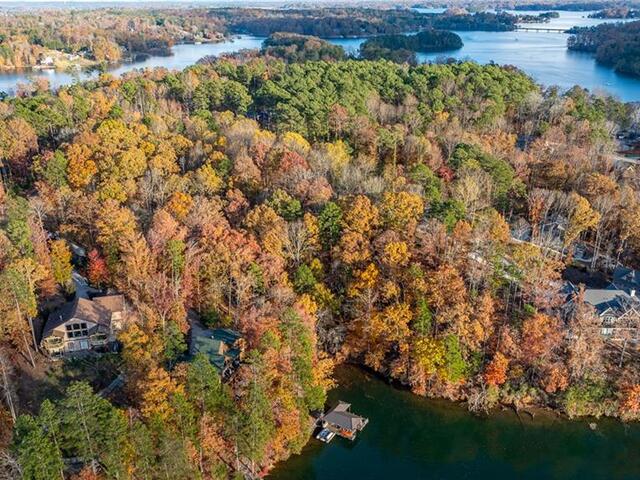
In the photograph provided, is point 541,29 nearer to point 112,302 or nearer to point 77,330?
point 112,302

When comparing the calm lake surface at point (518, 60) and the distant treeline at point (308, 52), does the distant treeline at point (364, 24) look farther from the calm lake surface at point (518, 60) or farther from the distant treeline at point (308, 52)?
the distant treeline at point (308, 52)

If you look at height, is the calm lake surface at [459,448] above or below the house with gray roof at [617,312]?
below

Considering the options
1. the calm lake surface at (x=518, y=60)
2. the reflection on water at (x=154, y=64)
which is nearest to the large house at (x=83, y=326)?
the reflection on water at (x=154, y=64)

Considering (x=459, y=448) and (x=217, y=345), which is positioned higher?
(x=217, y=345)

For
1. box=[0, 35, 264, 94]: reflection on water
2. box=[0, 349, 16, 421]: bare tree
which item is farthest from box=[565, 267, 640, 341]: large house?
box=[0, 35, 264, 94]: reflection on water

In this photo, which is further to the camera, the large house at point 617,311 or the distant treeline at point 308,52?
the distant treeline at point 308,52

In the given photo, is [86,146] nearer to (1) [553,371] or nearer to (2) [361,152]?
(2) [361,152]

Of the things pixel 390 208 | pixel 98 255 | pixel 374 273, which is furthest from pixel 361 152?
pixel 98 255

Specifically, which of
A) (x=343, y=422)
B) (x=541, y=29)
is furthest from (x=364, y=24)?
(x=343, y=422)
